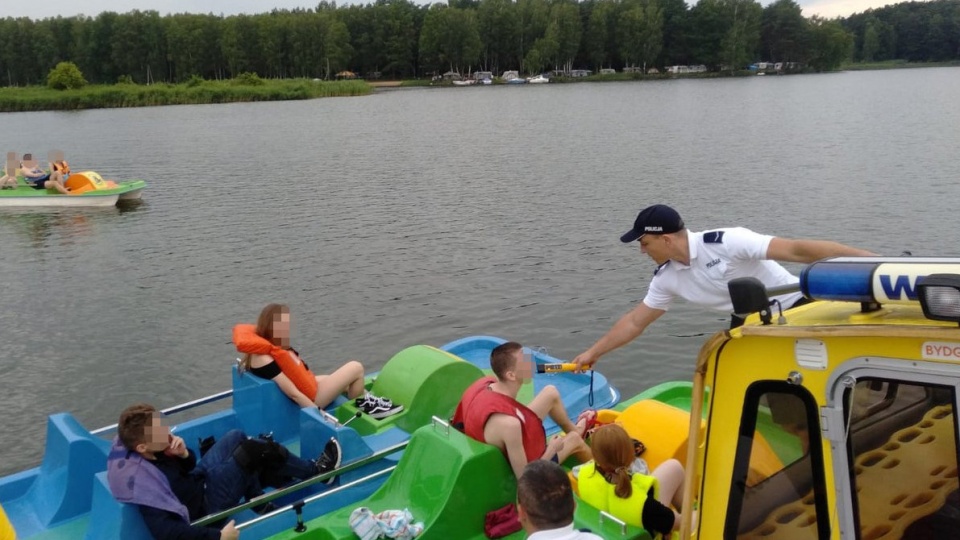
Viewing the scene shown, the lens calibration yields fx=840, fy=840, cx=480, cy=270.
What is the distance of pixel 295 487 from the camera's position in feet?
19.5

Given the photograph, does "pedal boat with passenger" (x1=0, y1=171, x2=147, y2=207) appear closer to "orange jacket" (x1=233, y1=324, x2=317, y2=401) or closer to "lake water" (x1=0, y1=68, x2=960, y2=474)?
"lake water" (x1=0, y1=68, x2=960, y2=474)

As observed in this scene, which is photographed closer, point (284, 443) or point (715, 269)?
point (715, 269)

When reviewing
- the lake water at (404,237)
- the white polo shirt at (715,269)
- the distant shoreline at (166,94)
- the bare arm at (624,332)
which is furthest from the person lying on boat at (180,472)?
the distant shoreline at (166,94)

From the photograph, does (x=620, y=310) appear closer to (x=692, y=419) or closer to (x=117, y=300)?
(x=117, y=300)

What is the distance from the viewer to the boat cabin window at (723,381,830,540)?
3.05 meters

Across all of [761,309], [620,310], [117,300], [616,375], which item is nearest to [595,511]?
[761,309]

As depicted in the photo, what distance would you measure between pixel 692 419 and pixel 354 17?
4810 inches

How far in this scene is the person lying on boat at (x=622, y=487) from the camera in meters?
4.88

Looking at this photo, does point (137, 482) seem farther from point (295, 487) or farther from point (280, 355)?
point (280, 355)

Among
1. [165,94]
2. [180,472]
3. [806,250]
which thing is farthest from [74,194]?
[165,94]

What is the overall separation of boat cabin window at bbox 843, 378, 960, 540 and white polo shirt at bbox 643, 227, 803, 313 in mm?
2661

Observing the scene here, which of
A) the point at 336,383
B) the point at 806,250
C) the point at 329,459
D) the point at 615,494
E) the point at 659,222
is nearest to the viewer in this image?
the point at 615,494

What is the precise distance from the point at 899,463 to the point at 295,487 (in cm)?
414

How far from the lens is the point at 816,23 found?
11375 cm
